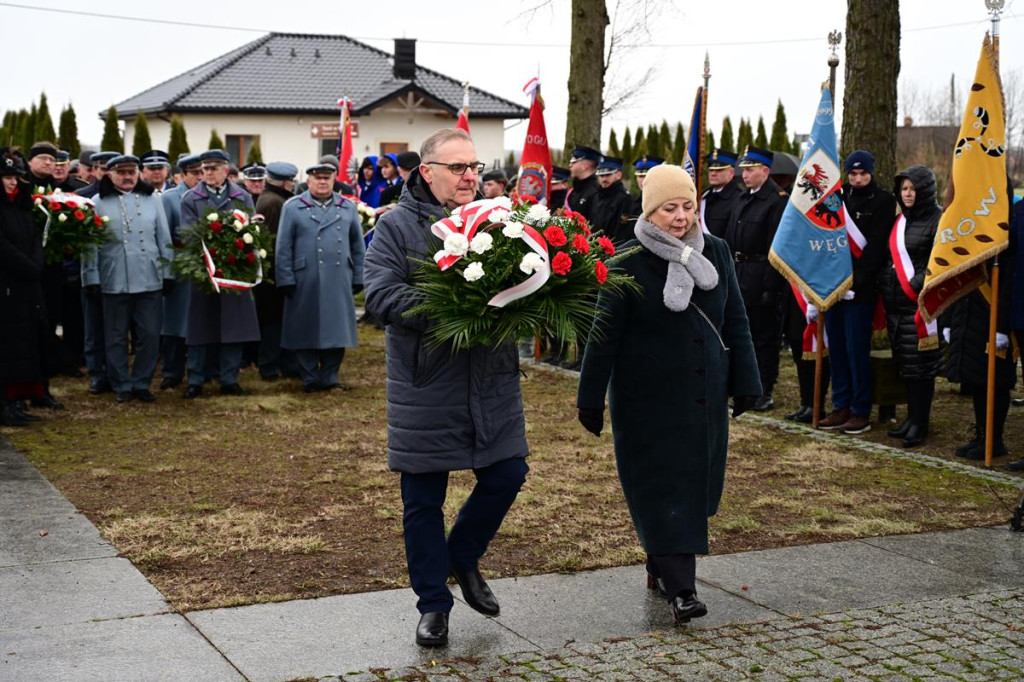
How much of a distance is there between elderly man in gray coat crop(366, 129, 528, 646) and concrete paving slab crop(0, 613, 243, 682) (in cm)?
88

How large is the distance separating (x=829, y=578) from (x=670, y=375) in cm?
148

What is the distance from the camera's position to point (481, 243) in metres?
5.02

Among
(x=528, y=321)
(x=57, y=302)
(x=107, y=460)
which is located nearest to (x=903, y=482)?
(x=528, y=321)

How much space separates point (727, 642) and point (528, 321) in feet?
5.16

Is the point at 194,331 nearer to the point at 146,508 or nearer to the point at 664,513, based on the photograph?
the point at 146,508

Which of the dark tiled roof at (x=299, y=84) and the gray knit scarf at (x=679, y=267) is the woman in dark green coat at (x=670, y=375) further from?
the dark tiled roof at (x=299, y=84)

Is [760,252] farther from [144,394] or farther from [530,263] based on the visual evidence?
[530,263]

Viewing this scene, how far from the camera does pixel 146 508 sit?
25.8 feet

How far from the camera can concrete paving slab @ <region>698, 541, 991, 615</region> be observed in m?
6.14

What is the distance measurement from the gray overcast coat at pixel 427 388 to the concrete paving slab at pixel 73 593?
143cm

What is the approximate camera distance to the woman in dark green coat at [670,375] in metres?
5.73

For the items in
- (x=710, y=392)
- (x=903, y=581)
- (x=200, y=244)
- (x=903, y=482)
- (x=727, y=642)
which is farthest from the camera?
(x=200, y=244)

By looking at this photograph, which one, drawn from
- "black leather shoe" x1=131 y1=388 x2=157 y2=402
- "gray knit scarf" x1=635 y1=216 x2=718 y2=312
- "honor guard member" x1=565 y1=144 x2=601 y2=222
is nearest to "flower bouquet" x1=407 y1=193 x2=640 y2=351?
"gray knit scarf" x1=635 y1=216 x2=718 y2=312

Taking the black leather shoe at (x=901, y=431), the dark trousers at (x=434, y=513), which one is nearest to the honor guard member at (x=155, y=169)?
the black leather shoe at (x=901, y=431)
